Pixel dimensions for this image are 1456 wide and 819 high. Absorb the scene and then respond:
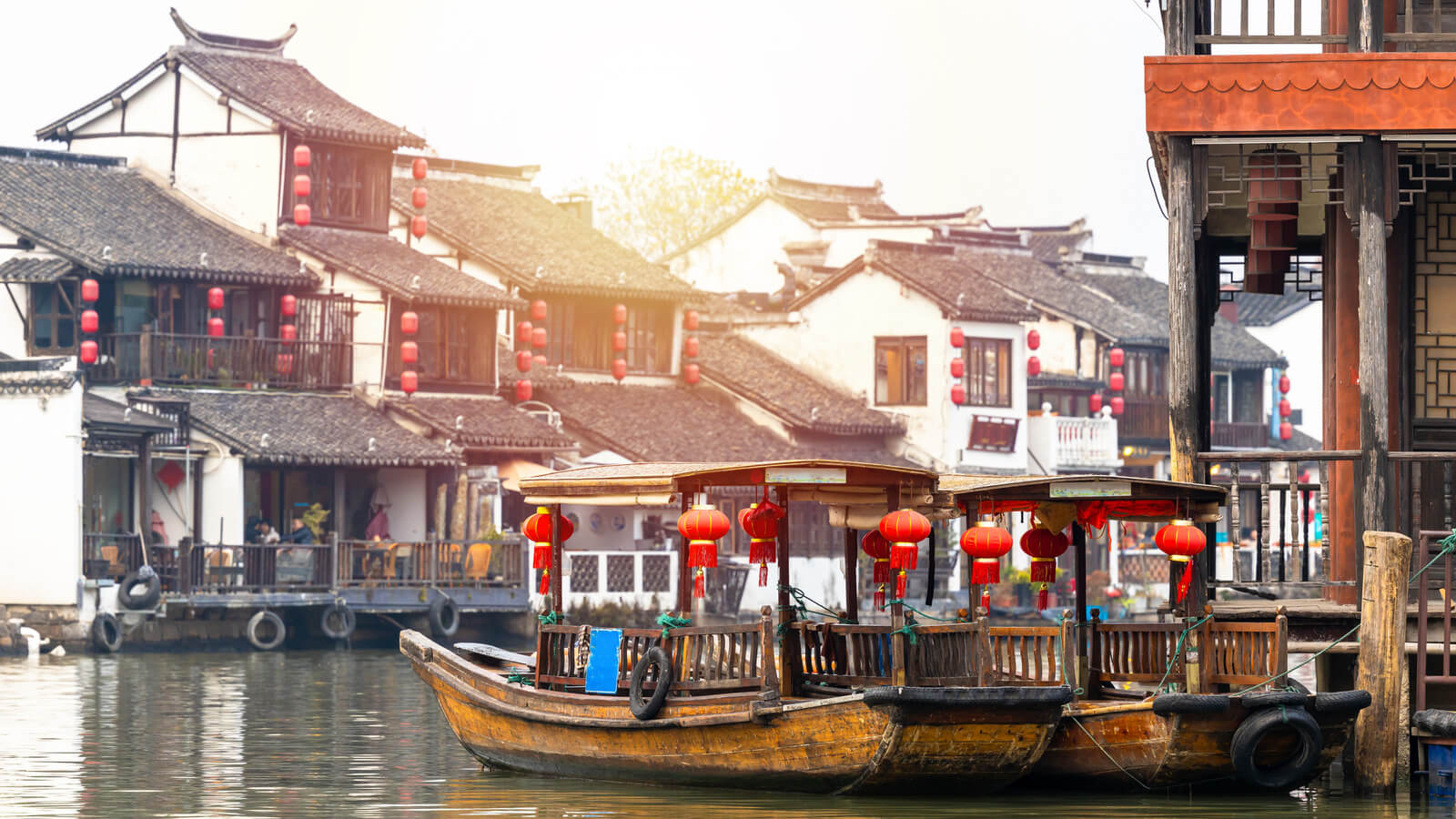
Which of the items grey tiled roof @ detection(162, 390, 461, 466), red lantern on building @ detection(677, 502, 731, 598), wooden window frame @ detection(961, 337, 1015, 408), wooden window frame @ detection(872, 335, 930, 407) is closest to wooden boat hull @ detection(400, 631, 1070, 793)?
red lantern on building @ detection(677, 502, 731, 598)

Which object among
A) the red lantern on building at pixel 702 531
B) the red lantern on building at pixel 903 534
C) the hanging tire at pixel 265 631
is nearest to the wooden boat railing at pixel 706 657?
the red lantern on building at pixel 702 531

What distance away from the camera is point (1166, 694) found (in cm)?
1673

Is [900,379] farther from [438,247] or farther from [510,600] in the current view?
[510,600]

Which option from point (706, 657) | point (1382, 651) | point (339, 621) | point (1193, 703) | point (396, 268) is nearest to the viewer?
point (1193, 703)

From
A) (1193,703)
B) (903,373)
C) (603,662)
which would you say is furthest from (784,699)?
(903,373)

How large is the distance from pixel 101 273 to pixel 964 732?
28.1m

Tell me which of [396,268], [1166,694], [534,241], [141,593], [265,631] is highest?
[534,241]

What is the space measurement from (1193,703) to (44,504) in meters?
25.3

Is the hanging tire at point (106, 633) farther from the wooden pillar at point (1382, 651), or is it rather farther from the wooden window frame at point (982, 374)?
the wooden pillar at point (1382, 651)

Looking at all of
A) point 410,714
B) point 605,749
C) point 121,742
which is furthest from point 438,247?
point 605,749

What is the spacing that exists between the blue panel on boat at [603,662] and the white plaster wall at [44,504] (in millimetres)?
20593

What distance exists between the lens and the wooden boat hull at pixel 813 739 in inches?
652

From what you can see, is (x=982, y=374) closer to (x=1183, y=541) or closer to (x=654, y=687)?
(x=1183, y=541)

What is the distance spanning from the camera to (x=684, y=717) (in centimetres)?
1759
